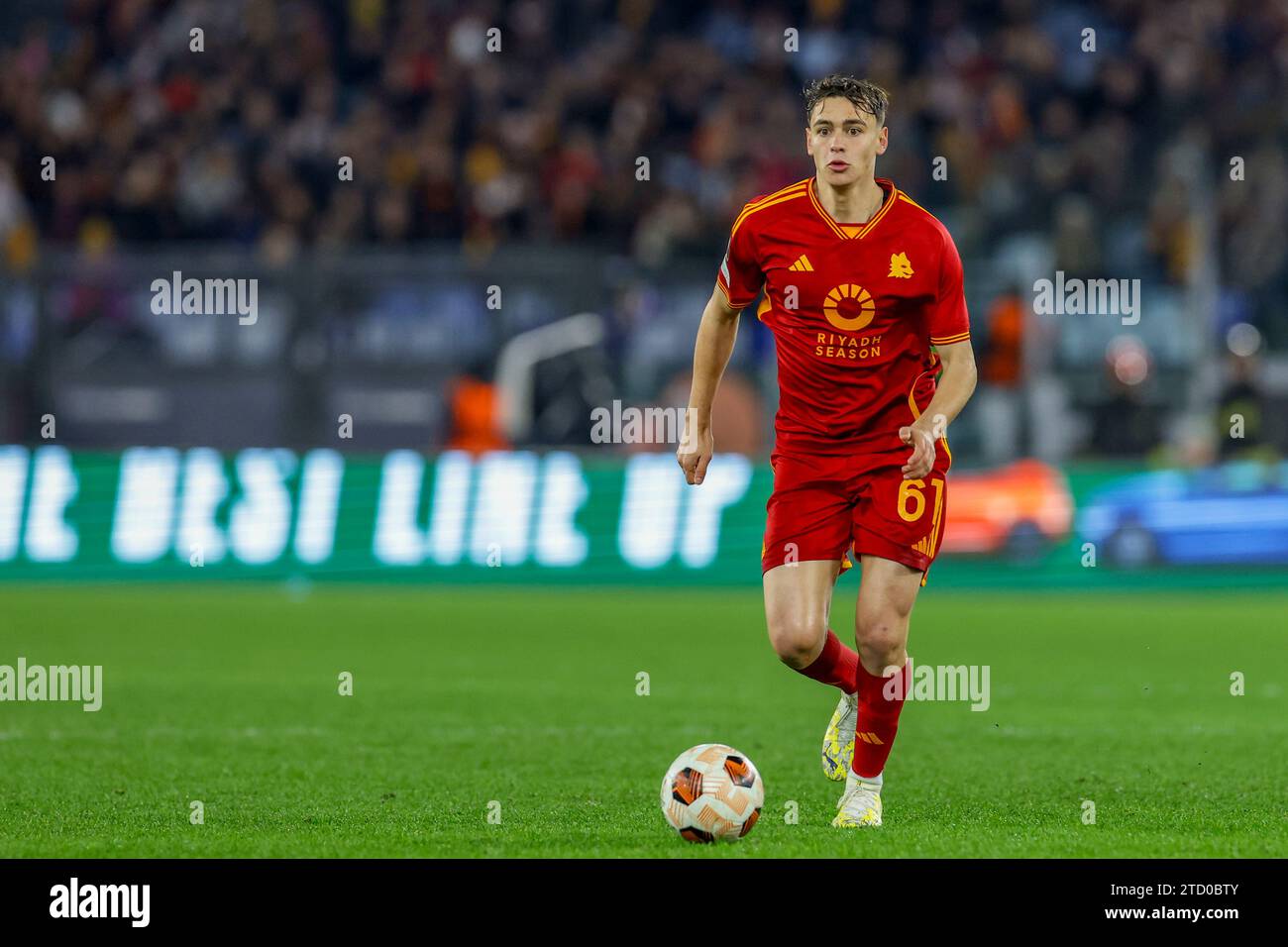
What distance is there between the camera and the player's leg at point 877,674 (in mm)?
7293

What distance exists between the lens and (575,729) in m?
10.3

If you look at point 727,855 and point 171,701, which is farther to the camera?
point 171,701

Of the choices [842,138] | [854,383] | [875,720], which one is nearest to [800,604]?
[875,720]

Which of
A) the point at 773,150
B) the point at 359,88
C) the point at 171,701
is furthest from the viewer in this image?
the point at 359,88

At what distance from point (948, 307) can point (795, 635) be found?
128cm

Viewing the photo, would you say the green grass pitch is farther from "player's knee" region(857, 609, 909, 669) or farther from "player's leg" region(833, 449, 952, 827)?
"player's knee" region(857, 609, 909, 669)

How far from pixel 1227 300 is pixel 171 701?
13.5 meters

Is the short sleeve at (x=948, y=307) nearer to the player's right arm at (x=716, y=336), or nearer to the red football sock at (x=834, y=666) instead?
the player's right arm at (x=716, y=336)

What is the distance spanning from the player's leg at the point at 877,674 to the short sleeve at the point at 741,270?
1075 mm

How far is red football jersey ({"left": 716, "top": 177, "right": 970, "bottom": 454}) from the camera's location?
736cm

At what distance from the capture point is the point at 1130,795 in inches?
320

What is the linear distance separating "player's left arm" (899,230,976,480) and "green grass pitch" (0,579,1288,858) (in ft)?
4.67
